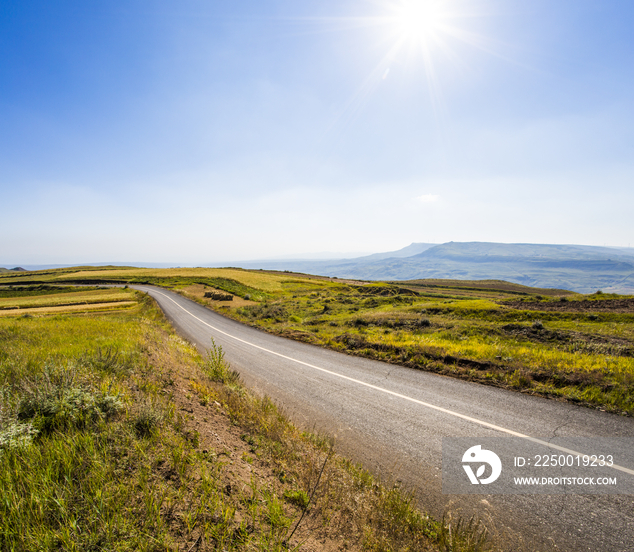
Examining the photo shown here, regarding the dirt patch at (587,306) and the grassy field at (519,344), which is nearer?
the grassy field at (519,344)

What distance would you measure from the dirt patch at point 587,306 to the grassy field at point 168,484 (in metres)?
19.8

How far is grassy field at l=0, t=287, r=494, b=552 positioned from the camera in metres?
2.68

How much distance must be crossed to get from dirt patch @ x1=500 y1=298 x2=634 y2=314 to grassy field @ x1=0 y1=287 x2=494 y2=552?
65.0 feet

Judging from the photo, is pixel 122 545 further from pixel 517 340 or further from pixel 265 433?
pixel 517 340

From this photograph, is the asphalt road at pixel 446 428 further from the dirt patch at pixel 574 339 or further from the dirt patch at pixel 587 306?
the dirt patch at pixel 587 306

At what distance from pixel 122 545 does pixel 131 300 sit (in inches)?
2102

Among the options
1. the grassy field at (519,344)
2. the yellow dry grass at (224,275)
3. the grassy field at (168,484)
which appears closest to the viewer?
the grassy field at (168,484)

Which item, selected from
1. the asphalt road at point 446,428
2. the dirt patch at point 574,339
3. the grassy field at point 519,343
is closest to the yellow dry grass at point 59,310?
the grassy field at point 519,343

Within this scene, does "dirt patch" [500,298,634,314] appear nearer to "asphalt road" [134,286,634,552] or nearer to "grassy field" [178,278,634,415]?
"grassy field" [178,278,634,415]

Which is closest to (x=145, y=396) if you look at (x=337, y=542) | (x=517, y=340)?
(x=337, y=542)

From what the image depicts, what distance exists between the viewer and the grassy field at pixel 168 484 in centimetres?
268

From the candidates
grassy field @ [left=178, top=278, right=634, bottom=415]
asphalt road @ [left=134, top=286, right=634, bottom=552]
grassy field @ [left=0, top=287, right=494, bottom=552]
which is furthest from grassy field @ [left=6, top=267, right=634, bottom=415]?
grassy field @ [left=0, top=287, right=494, bottom=552]

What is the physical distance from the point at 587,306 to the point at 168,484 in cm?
2497

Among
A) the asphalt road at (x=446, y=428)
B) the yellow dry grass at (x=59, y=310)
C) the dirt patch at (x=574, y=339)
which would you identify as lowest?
the yellow dry grass at (x=59, y=310)
